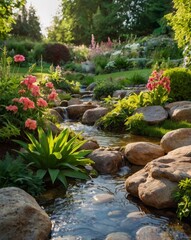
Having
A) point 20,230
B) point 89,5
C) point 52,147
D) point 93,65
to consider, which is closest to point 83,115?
point 52,147

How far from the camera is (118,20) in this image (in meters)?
38.4

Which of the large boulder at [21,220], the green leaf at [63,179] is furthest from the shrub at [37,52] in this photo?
the large boulder at [21,220]

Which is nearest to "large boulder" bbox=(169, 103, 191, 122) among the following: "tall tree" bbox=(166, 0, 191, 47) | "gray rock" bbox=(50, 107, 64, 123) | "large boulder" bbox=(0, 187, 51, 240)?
"tall tree" bbox=(166, 0, 191, 47)

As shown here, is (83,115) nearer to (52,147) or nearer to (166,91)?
(166,91)

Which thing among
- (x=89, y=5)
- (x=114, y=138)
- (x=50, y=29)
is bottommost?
(x=114, y=138)

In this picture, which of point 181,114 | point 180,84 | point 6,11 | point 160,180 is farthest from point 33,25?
point 160,180

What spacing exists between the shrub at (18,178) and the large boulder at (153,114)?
14.0ft

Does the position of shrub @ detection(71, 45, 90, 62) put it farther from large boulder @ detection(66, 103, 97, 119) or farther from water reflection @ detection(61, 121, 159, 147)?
water reflection @ detection(61, 121, 159, 147)

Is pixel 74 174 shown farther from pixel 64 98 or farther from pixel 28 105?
pixel 64 98

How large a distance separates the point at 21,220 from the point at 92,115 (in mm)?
6444

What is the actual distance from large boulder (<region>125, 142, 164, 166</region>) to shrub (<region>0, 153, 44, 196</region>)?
1.89 m

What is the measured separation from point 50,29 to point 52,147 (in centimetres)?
4027

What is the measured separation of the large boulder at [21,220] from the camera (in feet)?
11.4

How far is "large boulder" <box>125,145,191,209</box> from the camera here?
430 centimetres
